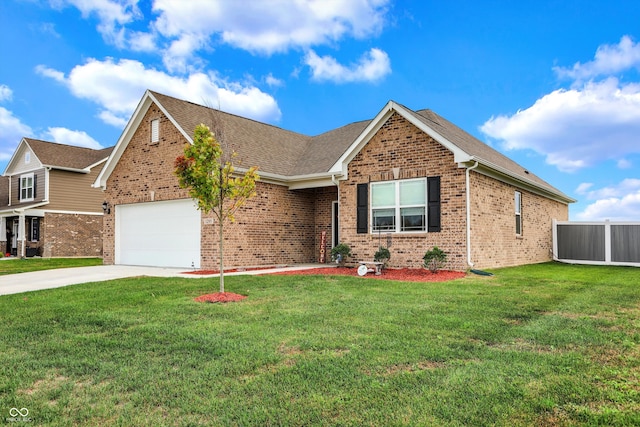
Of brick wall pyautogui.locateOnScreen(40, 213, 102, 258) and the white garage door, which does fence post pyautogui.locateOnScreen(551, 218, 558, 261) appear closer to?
the white garage door

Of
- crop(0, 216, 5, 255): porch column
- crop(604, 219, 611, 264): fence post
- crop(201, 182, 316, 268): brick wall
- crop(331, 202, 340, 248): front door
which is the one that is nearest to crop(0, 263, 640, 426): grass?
crop(201, 182, 316, 268): brick wall

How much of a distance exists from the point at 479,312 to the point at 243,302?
404cm

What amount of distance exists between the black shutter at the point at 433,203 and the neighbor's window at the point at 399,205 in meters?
0.17

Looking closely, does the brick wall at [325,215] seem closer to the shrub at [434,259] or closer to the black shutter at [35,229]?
the shrub at [434,259]

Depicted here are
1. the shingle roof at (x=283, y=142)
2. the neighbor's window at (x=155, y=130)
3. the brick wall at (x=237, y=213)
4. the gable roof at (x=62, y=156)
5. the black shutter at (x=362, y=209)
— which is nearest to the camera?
the black shutter at (x=362, y=209)

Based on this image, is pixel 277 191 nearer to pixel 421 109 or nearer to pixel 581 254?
pixel 421 109

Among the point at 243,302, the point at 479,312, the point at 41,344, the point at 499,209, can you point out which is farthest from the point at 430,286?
the point at 41,344

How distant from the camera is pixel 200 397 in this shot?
3.70 meters

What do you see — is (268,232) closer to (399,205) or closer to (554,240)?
(399,205)

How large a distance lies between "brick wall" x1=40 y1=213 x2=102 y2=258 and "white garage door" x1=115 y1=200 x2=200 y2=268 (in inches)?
463

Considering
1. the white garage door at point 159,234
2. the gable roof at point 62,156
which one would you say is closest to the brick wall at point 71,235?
the gable roof at point 62,156

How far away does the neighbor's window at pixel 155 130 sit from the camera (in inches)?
671
